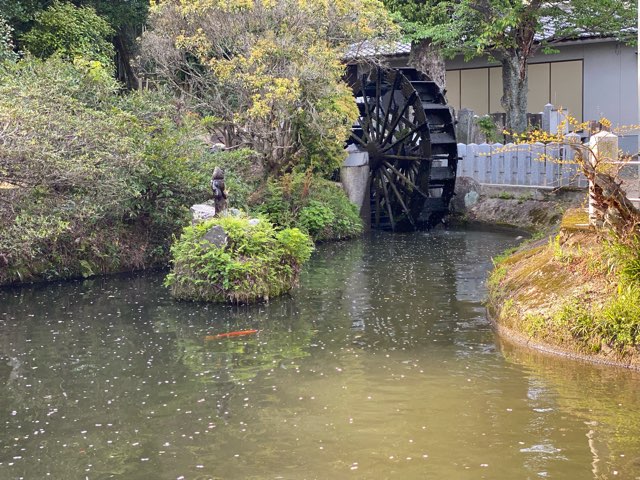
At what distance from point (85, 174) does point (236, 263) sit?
3.33 m

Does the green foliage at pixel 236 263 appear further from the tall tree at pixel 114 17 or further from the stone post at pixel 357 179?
the tall tree at pixel 114 17

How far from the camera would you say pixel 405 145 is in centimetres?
2312

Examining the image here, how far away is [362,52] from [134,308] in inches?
476

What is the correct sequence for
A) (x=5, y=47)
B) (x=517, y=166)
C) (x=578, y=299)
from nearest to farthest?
(x=578, y=299) < (x=5, y=47) < (x=517, y=166)

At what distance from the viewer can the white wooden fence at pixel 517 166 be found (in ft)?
65.5

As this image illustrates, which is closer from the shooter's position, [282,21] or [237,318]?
[237,318]

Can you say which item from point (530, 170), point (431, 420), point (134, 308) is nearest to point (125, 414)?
point (431, 420)

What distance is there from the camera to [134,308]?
13.1 meters

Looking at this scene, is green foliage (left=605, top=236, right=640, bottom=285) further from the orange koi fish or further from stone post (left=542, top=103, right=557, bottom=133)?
stone post (left=542, top=103, right=557, bottom=133)

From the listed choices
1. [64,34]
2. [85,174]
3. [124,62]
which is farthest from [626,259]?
[124,62]

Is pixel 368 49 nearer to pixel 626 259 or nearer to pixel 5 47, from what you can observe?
pixel 5 47

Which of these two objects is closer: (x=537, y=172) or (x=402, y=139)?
(x=537, y=172)

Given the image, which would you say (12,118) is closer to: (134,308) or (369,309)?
(134,308)

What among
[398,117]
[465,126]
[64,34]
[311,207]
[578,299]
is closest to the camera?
[578,299]
